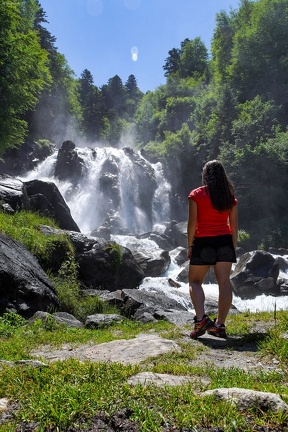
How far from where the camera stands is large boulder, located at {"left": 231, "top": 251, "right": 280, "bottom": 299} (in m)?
19.4

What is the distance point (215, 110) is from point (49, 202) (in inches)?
1379

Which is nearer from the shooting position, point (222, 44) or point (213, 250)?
point (213, 250)

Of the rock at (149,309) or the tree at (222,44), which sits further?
the tree at (222,44)

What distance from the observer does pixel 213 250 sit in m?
5.23

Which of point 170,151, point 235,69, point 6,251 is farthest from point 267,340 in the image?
point 235,69

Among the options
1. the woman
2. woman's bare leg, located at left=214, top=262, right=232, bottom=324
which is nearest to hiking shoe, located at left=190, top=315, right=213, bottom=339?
the woman

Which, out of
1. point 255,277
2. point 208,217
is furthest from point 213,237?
point 255,277

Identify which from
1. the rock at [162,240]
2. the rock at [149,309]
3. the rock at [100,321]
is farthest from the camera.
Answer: the rock at [162,240]

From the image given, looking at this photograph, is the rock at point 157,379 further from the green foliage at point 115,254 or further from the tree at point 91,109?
the tree at point 91,109

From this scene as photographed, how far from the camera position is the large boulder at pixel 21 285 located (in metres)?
7.40

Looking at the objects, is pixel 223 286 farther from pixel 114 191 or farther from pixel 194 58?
pixel 194 58

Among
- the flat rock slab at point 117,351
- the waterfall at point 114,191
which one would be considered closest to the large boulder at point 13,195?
the flat rock slab at point 117,351

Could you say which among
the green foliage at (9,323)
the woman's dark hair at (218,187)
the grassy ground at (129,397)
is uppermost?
→ the woman's dark hair at (218,187)

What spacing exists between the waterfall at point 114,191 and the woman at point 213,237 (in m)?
27.2
